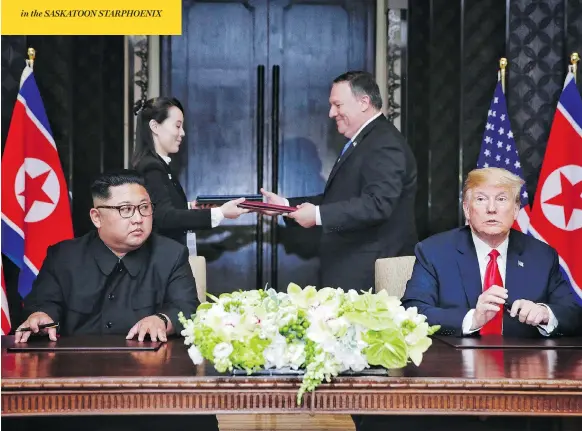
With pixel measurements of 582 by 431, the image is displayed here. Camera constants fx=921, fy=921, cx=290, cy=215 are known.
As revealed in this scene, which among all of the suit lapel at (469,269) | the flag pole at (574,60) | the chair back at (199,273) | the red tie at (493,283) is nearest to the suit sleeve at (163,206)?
the chair back at (199,273)

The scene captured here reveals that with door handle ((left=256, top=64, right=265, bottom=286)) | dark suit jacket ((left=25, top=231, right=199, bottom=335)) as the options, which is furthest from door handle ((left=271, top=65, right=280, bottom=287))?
dark suit jacket ((left=25, top=231, right=199, bottom=335))

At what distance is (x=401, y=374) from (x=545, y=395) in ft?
1.06

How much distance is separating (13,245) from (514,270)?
2749 mm

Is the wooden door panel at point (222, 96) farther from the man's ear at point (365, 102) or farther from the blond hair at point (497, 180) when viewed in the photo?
the blond hair at point (497, 180)

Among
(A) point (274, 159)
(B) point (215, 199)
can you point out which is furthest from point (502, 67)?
(B) point (215, 199)

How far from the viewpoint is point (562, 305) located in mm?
3113

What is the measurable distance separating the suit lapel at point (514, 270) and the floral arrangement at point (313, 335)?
4.04 feet

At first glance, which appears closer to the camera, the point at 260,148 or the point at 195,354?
the point at 195,354

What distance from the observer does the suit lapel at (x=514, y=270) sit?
3.21 metres

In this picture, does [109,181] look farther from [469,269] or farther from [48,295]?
[469,269]

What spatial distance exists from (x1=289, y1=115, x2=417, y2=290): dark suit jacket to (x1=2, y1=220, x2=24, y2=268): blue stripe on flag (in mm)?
1615

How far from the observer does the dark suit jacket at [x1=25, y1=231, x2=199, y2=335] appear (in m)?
3.26

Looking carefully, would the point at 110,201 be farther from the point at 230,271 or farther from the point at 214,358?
the point at 230,271

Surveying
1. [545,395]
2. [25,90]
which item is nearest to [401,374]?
[545,395]
